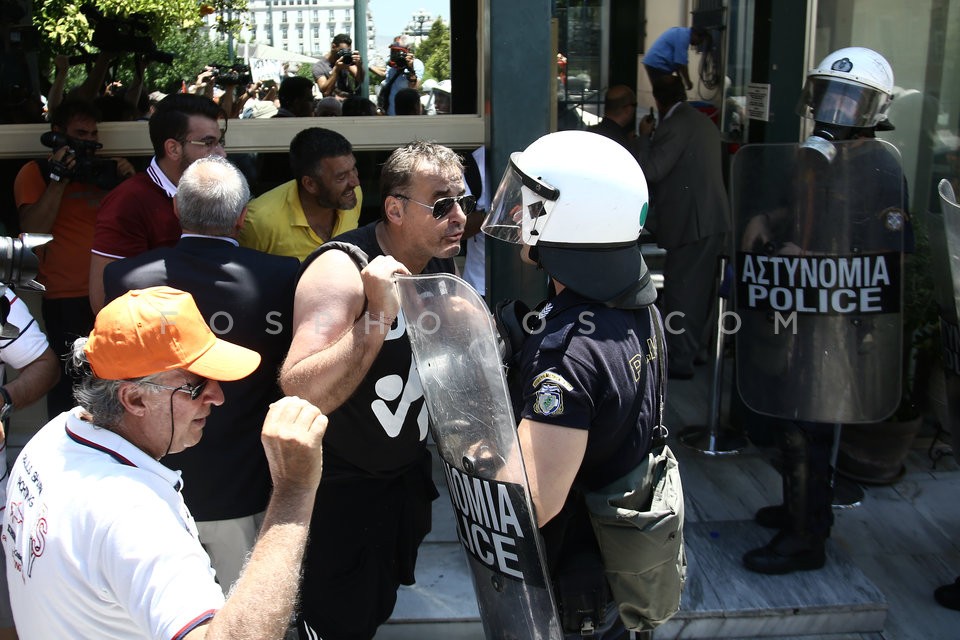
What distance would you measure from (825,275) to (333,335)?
226cm

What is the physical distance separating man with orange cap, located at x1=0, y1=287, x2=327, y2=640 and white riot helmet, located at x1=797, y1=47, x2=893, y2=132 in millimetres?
2838

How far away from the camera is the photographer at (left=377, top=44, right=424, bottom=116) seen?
7402 mm

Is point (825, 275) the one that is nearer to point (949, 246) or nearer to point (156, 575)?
point (949, 246)

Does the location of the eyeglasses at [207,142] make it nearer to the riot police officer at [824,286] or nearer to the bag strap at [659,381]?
the bag strap at [659,381]

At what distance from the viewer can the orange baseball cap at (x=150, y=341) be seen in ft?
5.73

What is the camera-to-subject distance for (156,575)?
1498 millimetres

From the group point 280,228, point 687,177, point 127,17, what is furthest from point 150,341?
point 687,177

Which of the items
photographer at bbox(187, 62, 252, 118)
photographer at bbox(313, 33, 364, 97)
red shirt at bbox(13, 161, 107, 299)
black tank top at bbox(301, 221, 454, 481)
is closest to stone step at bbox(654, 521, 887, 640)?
black tank top at bbox(301, 221, 454, 481)

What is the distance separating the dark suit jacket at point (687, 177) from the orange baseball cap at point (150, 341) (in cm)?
436

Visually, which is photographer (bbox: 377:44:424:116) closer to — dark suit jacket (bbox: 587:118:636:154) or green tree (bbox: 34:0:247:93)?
green tree (bbox: 34:0:247:93)

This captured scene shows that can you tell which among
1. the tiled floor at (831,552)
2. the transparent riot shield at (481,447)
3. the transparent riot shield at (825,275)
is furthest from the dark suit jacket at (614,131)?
the transparent riot shield at (481,447)

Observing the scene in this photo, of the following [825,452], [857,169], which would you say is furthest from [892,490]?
[857,169]

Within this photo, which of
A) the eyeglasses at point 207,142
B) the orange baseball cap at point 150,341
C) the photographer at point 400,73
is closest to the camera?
the orange baseball cap at point 150,341

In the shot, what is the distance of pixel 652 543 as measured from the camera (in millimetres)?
2229
